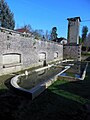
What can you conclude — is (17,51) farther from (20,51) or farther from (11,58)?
(11,58)

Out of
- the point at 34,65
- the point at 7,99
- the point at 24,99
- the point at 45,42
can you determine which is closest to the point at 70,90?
the point at 24,99

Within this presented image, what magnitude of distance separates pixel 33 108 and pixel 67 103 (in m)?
1.28

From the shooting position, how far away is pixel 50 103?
16.3ft

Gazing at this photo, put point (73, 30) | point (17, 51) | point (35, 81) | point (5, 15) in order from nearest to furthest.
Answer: point (35, 81) < point (17, 51) < point (5, 15) < point (73, 30)

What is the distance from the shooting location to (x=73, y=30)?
28516 millimetres

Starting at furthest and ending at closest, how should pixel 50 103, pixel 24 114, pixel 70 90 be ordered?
pixel 70 90
pixel 50 103
pixel 24 114

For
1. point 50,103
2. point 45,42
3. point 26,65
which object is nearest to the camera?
point 50,103

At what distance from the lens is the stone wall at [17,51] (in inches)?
390

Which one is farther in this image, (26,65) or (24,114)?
(26,65)

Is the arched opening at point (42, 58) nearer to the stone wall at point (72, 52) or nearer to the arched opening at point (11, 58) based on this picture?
the arched opening at point (11, 58)

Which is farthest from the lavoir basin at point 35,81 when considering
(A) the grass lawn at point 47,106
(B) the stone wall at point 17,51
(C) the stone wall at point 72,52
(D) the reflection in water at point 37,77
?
(C) the stone wall at point 72,52

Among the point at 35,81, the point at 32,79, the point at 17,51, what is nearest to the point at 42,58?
the point at 17,51

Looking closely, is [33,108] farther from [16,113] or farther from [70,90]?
[70,90]

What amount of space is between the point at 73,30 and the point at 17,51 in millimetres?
19505
